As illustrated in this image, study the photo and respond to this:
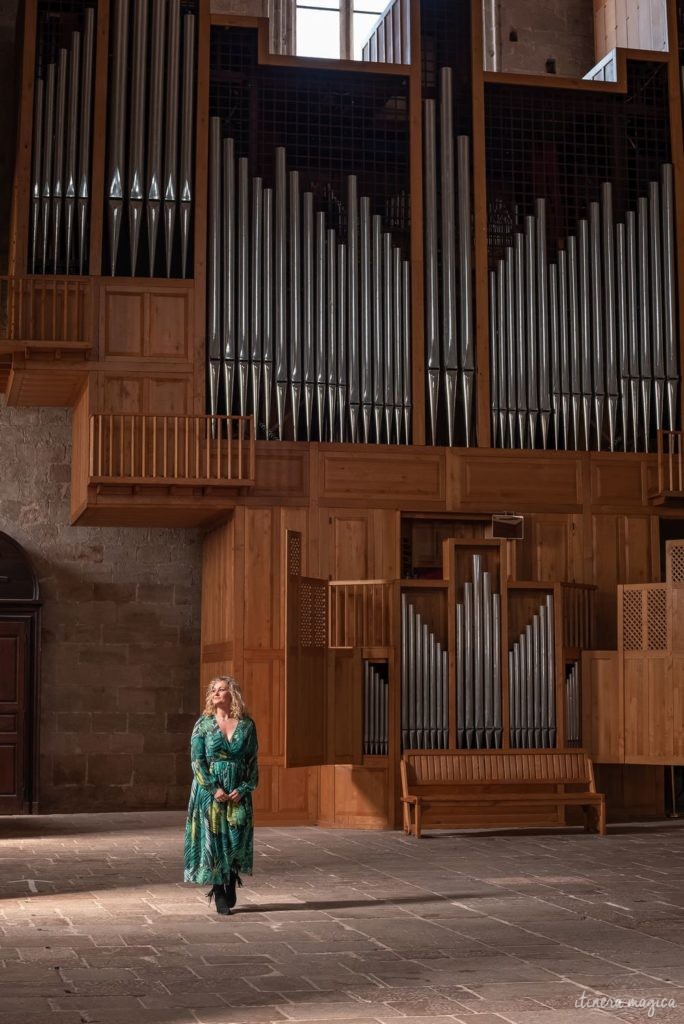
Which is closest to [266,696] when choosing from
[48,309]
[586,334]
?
[48,309]

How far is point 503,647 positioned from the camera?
15992mm

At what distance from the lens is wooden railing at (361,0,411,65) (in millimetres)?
17641

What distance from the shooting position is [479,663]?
15914 mm

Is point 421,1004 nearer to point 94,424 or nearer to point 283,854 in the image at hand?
Result: point 283,854

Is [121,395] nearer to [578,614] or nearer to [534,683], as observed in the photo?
[534,683]

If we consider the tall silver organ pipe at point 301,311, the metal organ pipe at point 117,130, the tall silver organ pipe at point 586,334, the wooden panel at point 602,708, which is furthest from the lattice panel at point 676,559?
the metal organ pipe at point 117,130

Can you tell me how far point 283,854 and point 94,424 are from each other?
17.1 feet

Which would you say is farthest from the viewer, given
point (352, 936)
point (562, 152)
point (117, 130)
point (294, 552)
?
point (562, 152)

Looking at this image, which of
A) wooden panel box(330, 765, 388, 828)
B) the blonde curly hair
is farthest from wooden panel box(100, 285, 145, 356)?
the blonde curly hair

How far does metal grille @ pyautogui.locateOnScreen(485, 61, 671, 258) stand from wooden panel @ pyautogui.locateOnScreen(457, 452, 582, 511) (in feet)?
8.41

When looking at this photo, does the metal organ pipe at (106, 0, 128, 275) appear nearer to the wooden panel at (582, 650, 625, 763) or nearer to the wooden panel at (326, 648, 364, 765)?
the wooden panel at (326, 648, 364, 765)

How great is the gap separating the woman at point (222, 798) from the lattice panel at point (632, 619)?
7.59 m

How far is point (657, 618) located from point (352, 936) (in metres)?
8.09

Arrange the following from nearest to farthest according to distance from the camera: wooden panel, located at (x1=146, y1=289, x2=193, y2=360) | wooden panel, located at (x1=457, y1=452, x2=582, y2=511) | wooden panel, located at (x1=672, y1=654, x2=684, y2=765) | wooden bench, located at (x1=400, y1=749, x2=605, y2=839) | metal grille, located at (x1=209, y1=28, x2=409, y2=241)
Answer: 1. wooden bench, located at (x1=400, y1=749, x2=605, y2=839)
2. wooden panel, located at (x1=672, y1=654, x2=684, y2=765)
3. wooden panel, located at (x1=146, y1=289, x2=193, y2=360)
4. wooden panel, located at (x1=457, y1=452, x2=582, y2=511)
5. metal grille, located at (x1=209, y1=28, x2=409, y2=241)
